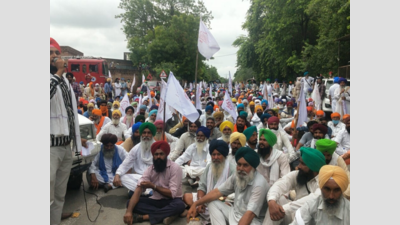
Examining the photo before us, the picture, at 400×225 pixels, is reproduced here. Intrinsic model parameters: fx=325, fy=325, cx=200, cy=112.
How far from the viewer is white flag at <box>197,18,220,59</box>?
8.51 metres

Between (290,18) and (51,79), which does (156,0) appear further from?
(51,79)

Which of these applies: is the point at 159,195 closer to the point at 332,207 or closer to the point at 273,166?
the point at 273,166

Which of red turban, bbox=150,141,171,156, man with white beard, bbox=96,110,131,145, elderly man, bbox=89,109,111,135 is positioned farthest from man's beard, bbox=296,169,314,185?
elderly man, bbox=89,109,111,135

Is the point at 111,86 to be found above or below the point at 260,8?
below

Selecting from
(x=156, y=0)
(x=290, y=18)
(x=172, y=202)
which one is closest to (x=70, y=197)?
(x=172, y=202)

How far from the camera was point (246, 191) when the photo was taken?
3.70 metres

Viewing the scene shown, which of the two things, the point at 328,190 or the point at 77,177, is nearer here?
the point at 328,190

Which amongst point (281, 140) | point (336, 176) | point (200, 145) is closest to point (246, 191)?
point (336, 176)

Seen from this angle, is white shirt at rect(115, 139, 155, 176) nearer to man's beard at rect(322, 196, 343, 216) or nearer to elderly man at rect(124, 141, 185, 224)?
elderly man at rect(124, 141, 185, 224)

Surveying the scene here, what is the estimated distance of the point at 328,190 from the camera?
279 centimetres

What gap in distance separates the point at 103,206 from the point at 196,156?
1828 mm

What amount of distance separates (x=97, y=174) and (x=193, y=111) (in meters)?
2.02

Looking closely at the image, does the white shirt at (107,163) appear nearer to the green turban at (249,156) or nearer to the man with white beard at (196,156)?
the man with white beard at (196,156)

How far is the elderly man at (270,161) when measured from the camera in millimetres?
4422
